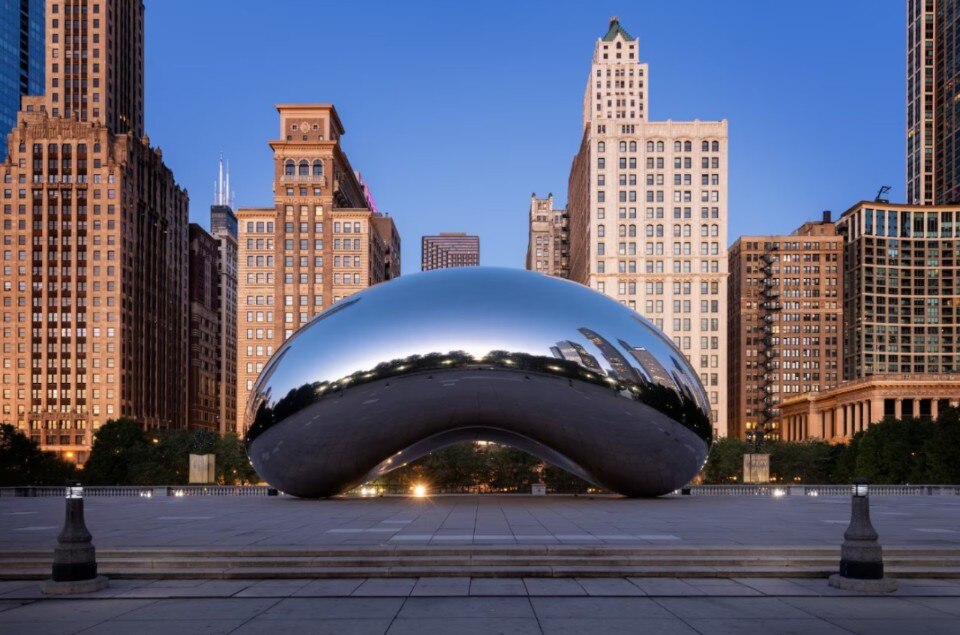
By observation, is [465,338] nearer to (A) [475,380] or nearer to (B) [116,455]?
(A) [475,380]

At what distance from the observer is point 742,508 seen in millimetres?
21297

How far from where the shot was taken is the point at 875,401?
117 m

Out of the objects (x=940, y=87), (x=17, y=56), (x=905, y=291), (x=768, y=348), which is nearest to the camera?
(x=768, y=348)

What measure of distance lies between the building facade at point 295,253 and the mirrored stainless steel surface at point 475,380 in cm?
10290

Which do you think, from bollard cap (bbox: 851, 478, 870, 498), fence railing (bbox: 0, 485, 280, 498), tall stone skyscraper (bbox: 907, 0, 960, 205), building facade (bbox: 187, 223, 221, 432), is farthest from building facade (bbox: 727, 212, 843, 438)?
bollard cap (bbox: 851, 478, 870, 498)

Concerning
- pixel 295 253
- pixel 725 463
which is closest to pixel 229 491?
pixel 725 463

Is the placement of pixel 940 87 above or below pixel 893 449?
above

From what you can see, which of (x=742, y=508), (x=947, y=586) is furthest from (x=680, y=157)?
(x=947, y=586)

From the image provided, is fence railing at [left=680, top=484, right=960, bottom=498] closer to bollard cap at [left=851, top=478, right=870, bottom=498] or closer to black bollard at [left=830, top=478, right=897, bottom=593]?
bollard cap at [left=851, top=478, right=870, bottom=498]

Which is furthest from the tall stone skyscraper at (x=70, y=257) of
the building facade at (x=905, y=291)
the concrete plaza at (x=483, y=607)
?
the building facade at (x=905, y=291)

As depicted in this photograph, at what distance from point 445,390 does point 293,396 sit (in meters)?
3.59

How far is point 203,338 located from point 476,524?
593 ft

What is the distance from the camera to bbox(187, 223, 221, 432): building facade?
17775 centimetres

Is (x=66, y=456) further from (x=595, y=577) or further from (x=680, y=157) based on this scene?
(x=595, y=577)
